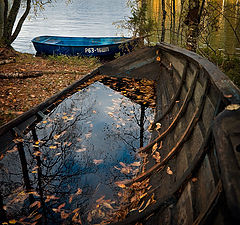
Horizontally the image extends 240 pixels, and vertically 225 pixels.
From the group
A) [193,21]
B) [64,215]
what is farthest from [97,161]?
[193,21]

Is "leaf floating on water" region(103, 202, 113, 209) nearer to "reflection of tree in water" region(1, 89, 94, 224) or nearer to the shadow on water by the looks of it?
the shadow on water

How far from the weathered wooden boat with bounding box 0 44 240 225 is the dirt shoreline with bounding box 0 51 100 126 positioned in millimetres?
1351

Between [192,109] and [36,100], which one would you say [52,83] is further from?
[192,109]

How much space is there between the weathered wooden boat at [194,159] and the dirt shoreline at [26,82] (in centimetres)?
135

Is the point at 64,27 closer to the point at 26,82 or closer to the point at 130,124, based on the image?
the point at 26,82

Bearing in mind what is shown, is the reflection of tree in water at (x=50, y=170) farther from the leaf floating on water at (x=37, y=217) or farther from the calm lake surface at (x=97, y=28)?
the calm lake surface at (x=97, y=28)

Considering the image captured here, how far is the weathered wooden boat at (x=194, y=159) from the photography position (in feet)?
4.67

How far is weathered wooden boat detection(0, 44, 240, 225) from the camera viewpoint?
56.1 inches

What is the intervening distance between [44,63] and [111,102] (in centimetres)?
634

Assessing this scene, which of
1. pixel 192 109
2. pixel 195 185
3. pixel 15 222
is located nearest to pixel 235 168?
pixel 195 185

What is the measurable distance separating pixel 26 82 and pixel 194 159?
7412 millimetres

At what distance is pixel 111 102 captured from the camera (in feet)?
22.6

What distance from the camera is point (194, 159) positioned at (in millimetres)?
2279

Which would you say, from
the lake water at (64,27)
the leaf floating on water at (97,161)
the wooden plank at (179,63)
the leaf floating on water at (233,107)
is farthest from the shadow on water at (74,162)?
the lake water at (64,27)
